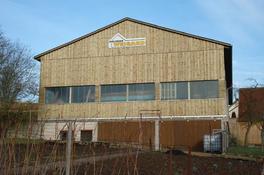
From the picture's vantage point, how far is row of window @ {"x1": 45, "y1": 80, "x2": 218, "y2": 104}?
1305 inches

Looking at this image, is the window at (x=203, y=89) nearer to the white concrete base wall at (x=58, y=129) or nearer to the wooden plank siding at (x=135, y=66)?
the wooden plank siding at (x=135, y=66)

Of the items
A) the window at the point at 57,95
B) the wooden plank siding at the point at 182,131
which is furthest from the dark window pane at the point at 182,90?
the window at the point at 57,95

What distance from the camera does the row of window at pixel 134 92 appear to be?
33.2m

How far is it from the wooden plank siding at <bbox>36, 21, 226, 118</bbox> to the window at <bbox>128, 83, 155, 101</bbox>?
0.41 m

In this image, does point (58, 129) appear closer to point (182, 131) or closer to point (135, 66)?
point (182, 131)

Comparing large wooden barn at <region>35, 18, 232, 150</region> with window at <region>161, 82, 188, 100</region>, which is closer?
large wooden barn at <region>35, 18, 232, 150</region>

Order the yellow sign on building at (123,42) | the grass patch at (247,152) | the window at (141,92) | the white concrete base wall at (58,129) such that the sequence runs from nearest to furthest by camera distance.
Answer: the white concrete base wall at (58,129), the grass patch at (247,152), the window at (141,92), the yellow sign on building at (123,42)

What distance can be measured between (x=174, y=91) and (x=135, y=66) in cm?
400

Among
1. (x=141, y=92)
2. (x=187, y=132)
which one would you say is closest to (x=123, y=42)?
(x=141, y=92)

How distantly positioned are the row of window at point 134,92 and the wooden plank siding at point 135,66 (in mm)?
374

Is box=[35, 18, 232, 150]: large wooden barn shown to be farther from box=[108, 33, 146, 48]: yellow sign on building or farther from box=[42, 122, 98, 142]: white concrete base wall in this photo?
box=[42, 122, 98, 142]: white concrete base wall

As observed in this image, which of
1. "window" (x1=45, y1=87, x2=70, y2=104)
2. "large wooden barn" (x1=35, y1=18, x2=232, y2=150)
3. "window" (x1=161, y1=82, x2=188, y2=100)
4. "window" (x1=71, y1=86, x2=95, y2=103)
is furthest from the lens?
"window" (x1=45, y1=87, x2=70, y2=104)

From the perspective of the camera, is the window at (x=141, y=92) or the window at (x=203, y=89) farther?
the window at (x=141, y=92)

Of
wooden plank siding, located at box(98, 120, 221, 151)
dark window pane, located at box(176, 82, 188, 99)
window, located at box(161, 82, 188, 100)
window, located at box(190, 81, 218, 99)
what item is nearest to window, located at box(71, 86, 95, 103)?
wooden plank siding, located at box(98, 120, 221, 151)
